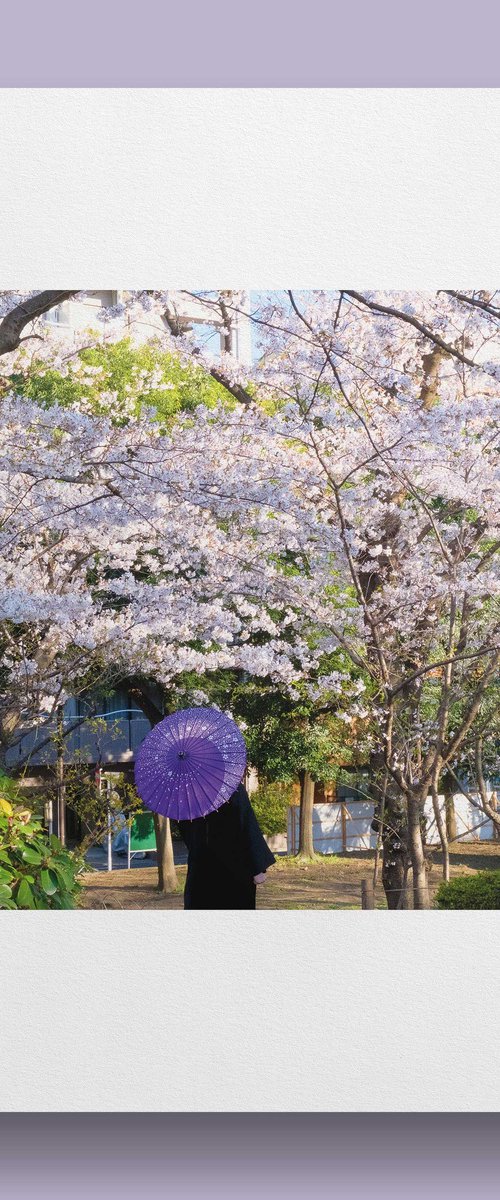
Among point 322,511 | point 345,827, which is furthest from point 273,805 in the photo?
point 322,511

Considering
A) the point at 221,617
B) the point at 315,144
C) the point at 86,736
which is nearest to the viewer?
the point at 315,144

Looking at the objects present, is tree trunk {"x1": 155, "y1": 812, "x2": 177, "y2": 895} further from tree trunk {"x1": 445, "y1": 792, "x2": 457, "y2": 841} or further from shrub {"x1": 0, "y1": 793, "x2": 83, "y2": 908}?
shrub {"x1": 0, "y1": 793, "x2": 83, "y2": 908}

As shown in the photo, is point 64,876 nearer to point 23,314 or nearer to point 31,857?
point 31,857

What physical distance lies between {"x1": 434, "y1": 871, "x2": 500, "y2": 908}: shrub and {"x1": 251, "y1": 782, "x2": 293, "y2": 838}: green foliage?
12.3ft

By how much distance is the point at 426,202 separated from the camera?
338 cm

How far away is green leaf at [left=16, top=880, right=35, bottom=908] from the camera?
10.8 ft

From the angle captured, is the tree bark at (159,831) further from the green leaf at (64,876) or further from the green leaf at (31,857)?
the green leaf at (31,857)

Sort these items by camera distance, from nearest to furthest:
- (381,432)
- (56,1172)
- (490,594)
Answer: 1. (56,1172)
2. (381,432)
3. (490,594)

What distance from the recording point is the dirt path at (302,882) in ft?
23.0

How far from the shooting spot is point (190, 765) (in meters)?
3.89

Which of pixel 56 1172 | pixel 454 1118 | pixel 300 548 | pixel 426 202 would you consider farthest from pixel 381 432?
pixel 56 1172

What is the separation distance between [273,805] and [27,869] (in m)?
5.35

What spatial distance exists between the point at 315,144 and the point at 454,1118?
3098 mm

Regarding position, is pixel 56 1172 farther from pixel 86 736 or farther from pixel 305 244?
pixel 86 736
